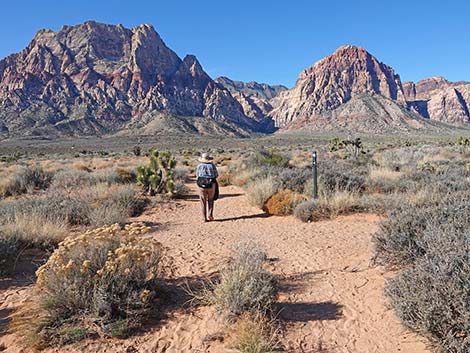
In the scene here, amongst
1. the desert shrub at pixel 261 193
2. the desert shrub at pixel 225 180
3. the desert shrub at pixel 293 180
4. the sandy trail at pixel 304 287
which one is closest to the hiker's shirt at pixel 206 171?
the sandy trail at pixel 304 287

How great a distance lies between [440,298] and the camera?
3320mm

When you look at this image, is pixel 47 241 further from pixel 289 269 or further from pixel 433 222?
pixel 433 222

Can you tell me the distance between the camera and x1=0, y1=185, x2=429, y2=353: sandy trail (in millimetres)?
3766

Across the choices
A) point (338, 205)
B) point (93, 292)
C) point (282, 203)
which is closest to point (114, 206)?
point (282, 203)

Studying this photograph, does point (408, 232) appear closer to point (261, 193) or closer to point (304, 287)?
point (304, 287)

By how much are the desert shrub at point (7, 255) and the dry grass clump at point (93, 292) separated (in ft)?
5.81

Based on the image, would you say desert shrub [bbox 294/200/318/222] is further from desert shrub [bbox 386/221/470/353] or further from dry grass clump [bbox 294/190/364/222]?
desert shrub [bbox 386/221/470/353]

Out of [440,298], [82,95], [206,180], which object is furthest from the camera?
[82,95]

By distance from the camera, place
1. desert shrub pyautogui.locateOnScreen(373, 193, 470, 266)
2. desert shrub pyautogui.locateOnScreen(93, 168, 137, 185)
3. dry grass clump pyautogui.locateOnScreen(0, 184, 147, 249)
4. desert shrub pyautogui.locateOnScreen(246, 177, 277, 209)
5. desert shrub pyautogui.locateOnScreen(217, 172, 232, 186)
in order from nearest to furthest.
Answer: desert shrub pyautogui.locateOnScreen(373, 193, 470, 266) → dry grass clump pyautogui.locateOnScreen(0, 184, 147, 249) → desert shrub pyautogui.locateOnScreen(246, 177, 277, 209) → desert shrub pyautogui.locateOnScreen(93, 168, 137, 185) → desert shrub pyautogui.locateOnScreen(217, 172, 232, 186)

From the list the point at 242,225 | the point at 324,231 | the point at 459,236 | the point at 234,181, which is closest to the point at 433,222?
the point at 459,236

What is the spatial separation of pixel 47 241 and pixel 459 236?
7.09 meters

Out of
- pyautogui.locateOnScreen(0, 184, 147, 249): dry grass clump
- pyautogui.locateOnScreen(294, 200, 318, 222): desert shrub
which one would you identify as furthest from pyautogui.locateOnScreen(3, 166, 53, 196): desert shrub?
pyautogui.locateOnScreen(294, 200, 318, 222): desert shrub

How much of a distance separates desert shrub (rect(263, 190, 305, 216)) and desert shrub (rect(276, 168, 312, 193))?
121 centimetres

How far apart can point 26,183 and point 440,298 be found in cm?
1596
